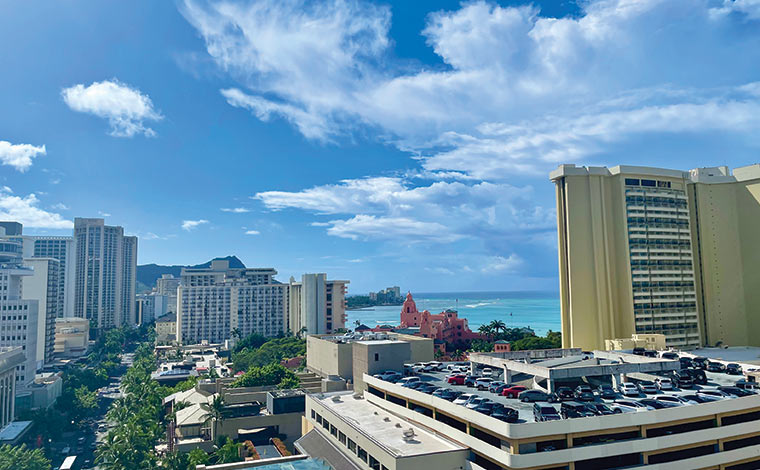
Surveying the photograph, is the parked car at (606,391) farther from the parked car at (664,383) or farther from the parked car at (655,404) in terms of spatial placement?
the parked car at (664,383)

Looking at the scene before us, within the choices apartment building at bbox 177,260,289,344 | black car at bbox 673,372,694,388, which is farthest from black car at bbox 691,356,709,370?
apartment building at bbox 177,260,289,344

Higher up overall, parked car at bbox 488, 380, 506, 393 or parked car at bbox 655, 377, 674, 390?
parked car at bbox 655, 377, 674, 390

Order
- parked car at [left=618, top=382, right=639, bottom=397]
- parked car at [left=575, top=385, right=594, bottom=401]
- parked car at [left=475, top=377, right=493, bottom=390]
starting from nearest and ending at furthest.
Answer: parked car at [left=575, top=385, right=594, bottom=401] → parked car at [left=618, top=382, right=639, bottom=397] → parked car at [left=475, top=377, right=493, bottom=390]

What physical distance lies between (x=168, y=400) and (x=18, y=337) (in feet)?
184

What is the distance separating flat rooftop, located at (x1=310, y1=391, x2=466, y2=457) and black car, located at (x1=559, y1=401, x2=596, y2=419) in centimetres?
784

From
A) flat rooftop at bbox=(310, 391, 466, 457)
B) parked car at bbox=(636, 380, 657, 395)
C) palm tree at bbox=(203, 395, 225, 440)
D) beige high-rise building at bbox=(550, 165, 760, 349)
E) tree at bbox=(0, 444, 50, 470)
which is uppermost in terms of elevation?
beige high-rise building at bbox=(550, 165, 760, 349)

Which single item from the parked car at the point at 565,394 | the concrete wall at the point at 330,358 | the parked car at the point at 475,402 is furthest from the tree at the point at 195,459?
the parked car at the point at 565,394

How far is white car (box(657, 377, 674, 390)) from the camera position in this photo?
1763 inches

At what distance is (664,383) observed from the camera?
45625 mm

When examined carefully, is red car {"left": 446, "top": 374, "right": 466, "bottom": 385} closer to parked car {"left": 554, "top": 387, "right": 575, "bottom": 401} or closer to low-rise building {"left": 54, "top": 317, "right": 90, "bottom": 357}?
parked car {"left": 554, "top": 387, "right": 575, "bottom": 401}

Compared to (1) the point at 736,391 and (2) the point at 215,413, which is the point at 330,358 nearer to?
(2) the point at 215,413

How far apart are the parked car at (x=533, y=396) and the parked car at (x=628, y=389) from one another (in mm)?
6469

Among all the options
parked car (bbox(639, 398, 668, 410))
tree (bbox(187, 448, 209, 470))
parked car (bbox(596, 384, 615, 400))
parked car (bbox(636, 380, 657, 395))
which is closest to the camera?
parked car (bbox(639, 398, 668, 410))

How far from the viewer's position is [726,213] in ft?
292
